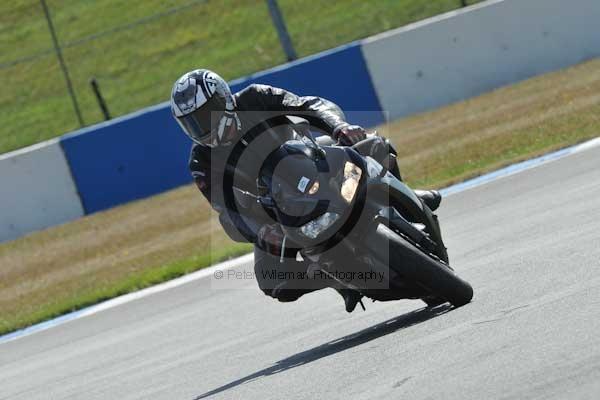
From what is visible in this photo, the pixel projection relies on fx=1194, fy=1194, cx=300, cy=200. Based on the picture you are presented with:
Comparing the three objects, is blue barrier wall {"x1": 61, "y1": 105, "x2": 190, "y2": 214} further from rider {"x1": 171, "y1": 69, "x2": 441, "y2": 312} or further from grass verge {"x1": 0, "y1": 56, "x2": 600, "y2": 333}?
rider {"x1": 171, "y1": 69, "x2": 441, "y2": 312}

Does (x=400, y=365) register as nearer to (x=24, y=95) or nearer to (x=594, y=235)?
(x=594, y=235)

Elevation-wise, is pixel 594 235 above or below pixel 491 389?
below

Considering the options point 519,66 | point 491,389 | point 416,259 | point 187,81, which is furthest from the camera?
point 519,66

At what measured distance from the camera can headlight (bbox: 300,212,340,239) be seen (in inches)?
238

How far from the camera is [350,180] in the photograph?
243 inches

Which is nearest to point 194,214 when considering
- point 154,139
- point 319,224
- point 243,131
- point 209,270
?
point 154,139

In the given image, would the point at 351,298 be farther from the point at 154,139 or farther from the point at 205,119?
the point at 154,139

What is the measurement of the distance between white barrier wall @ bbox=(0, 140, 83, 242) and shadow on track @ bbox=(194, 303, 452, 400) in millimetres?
11480

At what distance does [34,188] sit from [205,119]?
456 inches

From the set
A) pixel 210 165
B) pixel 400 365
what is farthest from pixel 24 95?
pixel 400 365

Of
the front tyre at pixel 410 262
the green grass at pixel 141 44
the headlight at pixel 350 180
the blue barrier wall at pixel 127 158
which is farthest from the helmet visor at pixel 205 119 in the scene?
the green grass at pixel 141 44

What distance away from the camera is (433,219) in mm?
6672

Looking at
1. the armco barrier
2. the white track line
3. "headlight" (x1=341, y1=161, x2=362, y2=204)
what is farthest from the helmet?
the armco barrier

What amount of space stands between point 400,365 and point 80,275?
9.28 meters
